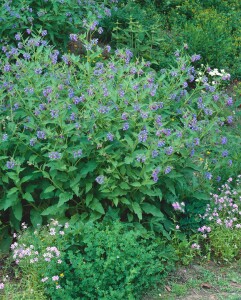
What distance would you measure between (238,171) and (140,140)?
2.11 m

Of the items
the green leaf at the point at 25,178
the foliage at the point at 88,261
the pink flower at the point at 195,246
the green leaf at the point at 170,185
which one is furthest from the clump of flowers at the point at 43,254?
the pink flower at the point at 195,246

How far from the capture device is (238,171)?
6977 millimetres

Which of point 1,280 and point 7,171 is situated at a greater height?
point 7,171

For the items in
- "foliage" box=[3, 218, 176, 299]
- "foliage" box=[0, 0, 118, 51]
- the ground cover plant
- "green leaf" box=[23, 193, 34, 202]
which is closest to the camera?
"foliage" box=[3, 218, 176, 299]

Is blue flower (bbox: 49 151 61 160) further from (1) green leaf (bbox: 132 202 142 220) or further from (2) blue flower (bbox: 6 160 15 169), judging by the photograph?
(1) green leaf (bbox: 132 202 142 220)

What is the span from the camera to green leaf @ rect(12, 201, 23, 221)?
18.0ft

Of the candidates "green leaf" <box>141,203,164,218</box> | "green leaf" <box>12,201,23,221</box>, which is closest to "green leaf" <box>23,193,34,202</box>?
"green leaf" <box>12,201,23,221</box>

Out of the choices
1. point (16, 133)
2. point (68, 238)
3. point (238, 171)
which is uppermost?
point (16, 133)

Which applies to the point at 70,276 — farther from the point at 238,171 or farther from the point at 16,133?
the point at 238,171

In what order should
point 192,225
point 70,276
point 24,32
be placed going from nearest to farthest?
point 70,276, point 192,225, point 24,32

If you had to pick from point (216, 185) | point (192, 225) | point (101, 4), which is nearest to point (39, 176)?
point (192, 225)

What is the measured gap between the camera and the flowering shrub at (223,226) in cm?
586

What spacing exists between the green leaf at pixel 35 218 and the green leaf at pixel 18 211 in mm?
153

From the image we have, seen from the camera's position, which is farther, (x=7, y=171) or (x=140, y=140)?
(x=7, y=171)
